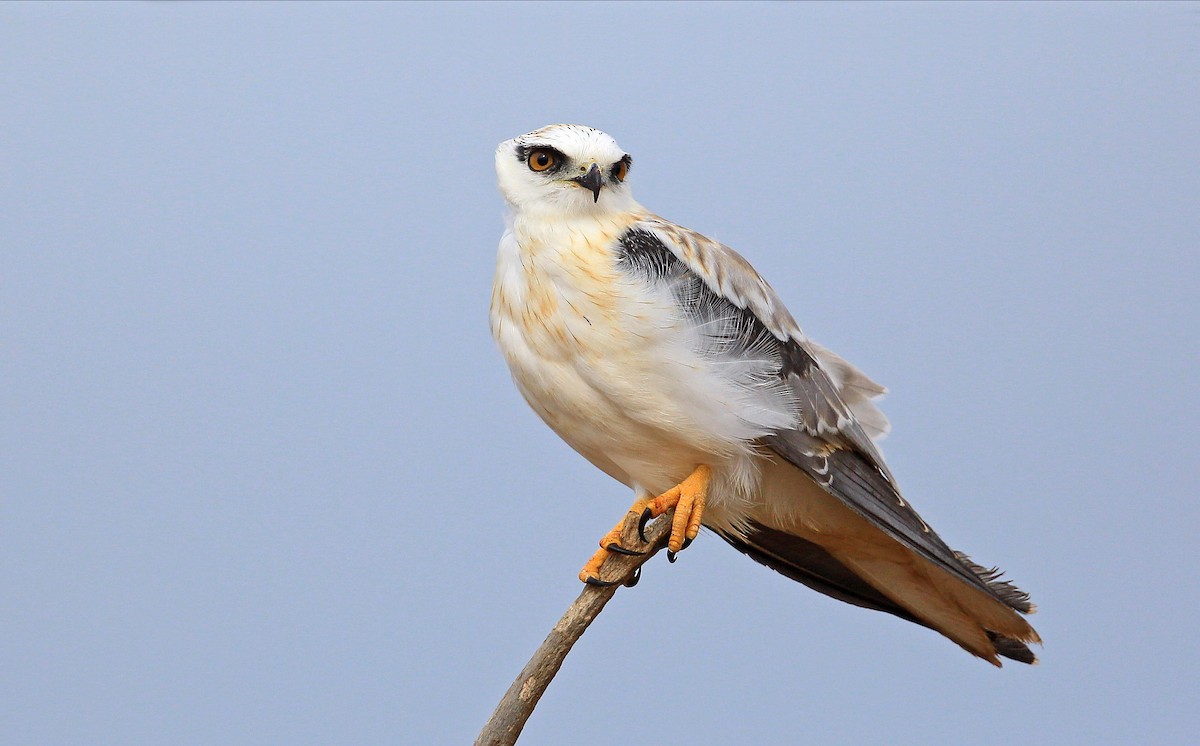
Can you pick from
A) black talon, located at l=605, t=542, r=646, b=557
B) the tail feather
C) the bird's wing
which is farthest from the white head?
the tail feather

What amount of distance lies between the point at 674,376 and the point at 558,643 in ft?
2.43

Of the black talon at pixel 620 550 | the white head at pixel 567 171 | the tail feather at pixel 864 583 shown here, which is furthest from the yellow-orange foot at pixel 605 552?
the white head at pixel 567 171

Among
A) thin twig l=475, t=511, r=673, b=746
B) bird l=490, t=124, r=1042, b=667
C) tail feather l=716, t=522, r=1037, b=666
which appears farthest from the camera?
tail feather l=716, t=522, r=1037, b=666

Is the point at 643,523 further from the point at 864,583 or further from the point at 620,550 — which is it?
the point at 864,583

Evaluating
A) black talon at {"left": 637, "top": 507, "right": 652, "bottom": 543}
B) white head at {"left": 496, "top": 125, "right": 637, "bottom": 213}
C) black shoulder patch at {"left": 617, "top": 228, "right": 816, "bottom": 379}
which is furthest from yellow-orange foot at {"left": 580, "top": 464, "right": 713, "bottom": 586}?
white head at {"left": 496, "top": 125, "right": 637, "bottom": 213}

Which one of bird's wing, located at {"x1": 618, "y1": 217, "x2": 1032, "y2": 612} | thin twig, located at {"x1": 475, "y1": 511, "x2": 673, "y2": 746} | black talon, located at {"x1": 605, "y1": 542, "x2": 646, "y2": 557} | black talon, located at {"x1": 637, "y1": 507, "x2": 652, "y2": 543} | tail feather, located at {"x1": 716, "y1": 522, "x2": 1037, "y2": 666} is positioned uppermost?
bird's wing, located at {"x1": 618, "y1": 217, "x2": 1032, "y2": 612}

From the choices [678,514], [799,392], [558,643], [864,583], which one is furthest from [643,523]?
[864,583]

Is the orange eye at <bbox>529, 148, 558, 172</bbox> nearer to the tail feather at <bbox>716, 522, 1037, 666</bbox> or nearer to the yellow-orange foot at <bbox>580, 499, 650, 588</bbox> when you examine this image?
the yellow-orange foot at <bbox>580, 499, 650, 588</bbox>

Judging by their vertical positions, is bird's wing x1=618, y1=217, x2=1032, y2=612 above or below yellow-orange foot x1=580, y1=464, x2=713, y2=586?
above

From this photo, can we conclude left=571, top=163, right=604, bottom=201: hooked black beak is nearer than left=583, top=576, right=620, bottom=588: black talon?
Yes

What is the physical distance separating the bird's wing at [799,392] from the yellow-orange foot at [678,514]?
0.67ft

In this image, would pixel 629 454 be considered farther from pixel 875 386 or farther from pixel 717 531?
pixel 875 386

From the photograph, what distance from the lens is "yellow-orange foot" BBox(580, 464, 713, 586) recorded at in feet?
11.1

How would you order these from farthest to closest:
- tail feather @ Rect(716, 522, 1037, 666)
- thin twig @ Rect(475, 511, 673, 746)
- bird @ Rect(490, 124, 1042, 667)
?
tail feather @ Rect(716, 522, 1037, 666) < thin twig @ Rect(475, 511, 673, 746) < bird @ Rect(490, 124, 1042, 667)
